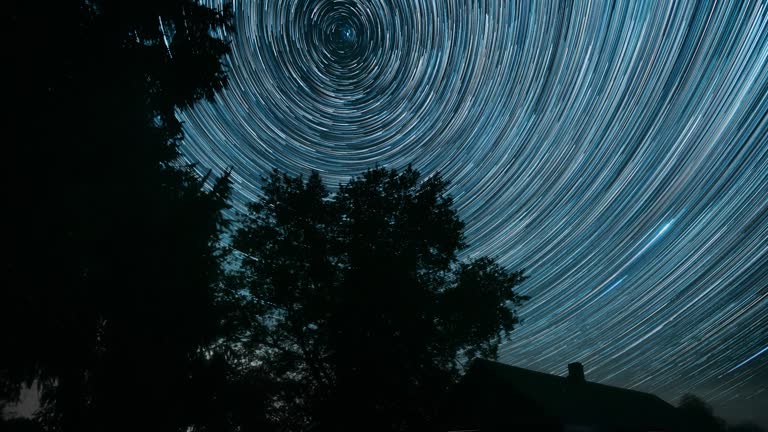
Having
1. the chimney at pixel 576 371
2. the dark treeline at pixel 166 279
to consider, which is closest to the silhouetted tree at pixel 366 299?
the dark treeline at pixel 166 279

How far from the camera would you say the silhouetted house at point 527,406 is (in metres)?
13.6

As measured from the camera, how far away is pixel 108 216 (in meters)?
6.87

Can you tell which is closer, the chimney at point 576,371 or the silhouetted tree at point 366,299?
the silhouetted tree at point 366,299

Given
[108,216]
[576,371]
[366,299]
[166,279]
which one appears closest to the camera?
[108,216]

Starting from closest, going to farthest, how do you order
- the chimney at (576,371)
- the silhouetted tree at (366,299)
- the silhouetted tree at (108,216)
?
the silhouetted tree at (108,216)
the silhouetted tree at (366,299)
the chimney at (576,371)

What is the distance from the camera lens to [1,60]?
220 inches

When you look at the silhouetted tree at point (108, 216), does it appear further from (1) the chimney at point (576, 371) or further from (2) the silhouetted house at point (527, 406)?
(1) the chimney at point (576, 371)

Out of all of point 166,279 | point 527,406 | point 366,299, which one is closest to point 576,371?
point 527,406

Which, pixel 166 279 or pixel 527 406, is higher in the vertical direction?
pixel 166 279

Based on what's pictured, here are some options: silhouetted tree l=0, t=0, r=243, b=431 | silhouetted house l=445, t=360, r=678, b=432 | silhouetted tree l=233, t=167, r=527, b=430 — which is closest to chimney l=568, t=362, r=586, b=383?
silhouetted house l=445, t=360, r=678, b=432

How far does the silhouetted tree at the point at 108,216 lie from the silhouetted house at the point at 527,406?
9432mm

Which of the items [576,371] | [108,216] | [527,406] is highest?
[108,216]

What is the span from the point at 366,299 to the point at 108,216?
7.93 metres

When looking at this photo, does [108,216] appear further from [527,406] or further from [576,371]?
[576,371]
